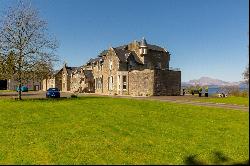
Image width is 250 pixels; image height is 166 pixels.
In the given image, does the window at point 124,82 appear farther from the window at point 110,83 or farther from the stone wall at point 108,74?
the window at point 110,83

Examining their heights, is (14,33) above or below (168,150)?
above

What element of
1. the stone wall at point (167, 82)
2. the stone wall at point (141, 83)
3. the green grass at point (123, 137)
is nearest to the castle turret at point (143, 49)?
the stone wall at point (141, 83)

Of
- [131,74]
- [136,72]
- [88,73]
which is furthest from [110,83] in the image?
[88,73]

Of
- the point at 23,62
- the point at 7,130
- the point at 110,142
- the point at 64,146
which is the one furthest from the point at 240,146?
the point at 23,62

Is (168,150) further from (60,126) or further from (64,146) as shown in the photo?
(60,126)

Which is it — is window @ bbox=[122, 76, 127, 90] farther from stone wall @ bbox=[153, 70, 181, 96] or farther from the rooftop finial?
the rooftop finial

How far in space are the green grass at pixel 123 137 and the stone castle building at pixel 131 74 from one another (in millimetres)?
28175

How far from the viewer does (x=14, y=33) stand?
41500mm

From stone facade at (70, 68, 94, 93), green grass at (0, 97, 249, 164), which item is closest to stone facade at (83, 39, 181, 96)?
stone facade at (70, 68, 94, 93)

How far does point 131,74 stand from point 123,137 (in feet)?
137

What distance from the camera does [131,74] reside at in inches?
2361

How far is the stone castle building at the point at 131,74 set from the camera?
56719 mm

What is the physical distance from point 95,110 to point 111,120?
230 inches

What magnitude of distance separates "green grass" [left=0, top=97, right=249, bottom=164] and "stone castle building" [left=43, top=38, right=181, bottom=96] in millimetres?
28175
